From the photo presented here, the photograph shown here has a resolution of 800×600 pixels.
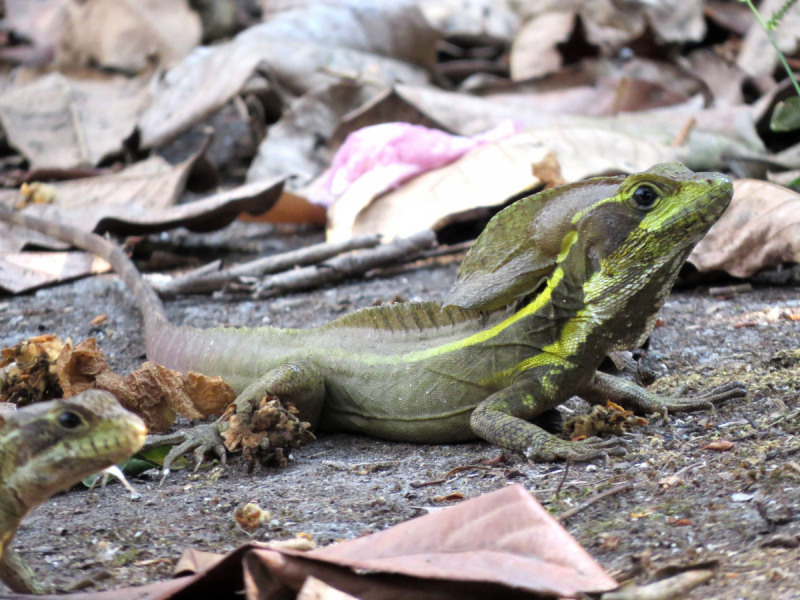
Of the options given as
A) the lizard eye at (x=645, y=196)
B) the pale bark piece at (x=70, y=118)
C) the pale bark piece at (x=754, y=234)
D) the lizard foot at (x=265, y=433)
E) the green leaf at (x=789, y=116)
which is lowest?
the lizard foot at (x=265, y=433)

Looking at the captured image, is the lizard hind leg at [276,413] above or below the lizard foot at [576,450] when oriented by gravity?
below

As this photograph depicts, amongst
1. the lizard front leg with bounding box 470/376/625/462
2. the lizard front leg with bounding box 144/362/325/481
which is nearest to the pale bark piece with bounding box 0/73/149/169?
the lizard front leg with bounding box 144/362/325/481

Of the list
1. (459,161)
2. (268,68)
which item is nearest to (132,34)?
(268,68)

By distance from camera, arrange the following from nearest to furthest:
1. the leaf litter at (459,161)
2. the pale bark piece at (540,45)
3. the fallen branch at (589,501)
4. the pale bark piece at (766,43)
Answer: the fallen branch at (589,501) < the leaf litter at (459,161) < the pale bark piece at (766,43) < the pale bark piece at (540,45)

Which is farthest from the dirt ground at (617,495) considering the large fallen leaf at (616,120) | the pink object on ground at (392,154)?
the pink object on ground at (392,154)

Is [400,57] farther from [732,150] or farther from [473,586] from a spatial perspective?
[473,586]

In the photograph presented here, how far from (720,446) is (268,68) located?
6.40 meters

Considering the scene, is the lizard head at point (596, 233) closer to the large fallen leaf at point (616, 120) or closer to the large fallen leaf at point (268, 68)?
the large fallen leaf at point (616, 120)

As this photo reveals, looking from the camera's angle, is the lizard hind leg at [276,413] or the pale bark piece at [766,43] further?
the pale bark piece at [766,43]

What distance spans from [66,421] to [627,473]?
6.02 feet

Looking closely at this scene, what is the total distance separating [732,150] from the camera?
661 cm

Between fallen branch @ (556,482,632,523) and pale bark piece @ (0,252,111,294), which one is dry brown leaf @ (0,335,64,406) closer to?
pale bark piece @ (0,252,111,294)

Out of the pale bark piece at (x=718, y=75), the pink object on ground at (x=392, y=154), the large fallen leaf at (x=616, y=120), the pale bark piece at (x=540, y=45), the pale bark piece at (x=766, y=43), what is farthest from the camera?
the pale bark piece at (x=540, y=45)

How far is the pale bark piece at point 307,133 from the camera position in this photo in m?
7.34
